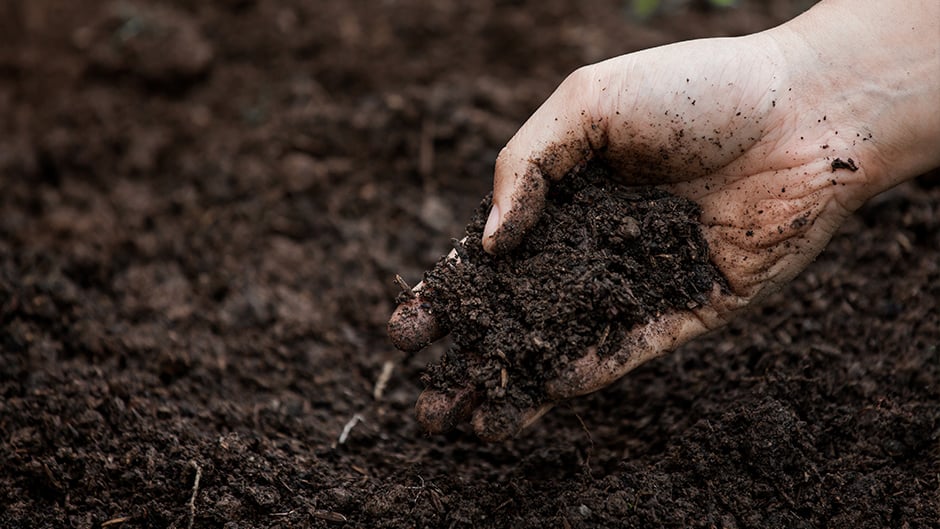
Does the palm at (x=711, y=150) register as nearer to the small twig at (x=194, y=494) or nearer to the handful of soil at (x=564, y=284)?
the handful of soil at (x=564, y=284)

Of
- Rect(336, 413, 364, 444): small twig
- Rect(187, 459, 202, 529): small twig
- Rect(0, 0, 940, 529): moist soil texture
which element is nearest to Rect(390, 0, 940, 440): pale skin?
Rect(0, 0, 940, 529): moist soil texture

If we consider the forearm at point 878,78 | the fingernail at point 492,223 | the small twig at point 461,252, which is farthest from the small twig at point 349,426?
the forearm at point 878,78

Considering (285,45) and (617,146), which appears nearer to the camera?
(617,146)

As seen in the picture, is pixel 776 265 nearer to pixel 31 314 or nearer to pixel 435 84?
pixel 435 84

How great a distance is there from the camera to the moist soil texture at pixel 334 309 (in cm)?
222

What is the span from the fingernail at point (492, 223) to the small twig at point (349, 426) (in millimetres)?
849

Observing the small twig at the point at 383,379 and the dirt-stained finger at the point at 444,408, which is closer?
the dirt-stained finger at the point at 444,408

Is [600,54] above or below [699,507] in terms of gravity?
above

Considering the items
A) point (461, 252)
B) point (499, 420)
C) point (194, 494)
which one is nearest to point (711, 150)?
point (461, 252)

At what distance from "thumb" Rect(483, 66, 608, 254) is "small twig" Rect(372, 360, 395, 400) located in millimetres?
896

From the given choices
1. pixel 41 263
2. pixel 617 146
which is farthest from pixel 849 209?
pixel 41 263

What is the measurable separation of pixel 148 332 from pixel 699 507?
2002mm

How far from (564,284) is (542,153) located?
364mm

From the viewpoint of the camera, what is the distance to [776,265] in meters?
2.28
